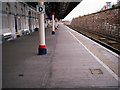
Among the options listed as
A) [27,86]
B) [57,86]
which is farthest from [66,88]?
[27,86]

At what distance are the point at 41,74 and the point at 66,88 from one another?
6.24 ft

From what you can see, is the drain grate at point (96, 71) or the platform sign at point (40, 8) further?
the platform sign at point (40, 8)

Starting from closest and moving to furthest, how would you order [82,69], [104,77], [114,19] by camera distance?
1. [104,77]
2. [82,69]
3. [114,19]

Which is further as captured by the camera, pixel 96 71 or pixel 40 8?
pixel 40 8

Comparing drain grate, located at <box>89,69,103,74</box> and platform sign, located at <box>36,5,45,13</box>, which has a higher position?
platform sign, located at <box>36,5,45,13</box>

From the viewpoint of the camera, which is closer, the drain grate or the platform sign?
the drain grate

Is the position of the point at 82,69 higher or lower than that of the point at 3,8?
lower

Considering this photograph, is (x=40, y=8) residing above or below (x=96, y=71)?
above

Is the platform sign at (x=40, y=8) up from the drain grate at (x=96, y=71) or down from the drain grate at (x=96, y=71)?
up

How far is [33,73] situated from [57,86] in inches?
74.2

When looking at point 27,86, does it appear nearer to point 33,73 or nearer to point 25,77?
point 25,77

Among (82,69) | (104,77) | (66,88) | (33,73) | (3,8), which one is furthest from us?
(3,8)

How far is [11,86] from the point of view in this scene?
22.3 ft

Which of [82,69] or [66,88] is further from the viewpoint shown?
[82,69]
